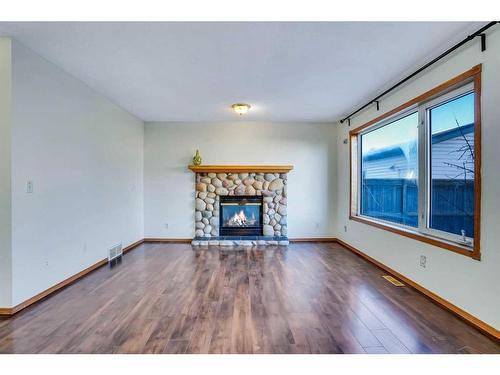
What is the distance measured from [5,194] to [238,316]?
2.35 metres

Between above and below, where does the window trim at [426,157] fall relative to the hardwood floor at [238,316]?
above

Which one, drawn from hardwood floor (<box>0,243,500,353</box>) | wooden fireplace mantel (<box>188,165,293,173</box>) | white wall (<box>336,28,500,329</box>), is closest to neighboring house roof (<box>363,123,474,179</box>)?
white wall (<box>336,28,500,329</box>)

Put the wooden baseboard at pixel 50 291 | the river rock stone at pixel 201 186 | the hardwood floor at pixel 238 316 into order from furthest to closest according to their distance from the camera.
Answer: the river rock stone at pixel 201 186 → the wooden baseboard at pixel 50 291 → the hardwood floor at pixel 238 316

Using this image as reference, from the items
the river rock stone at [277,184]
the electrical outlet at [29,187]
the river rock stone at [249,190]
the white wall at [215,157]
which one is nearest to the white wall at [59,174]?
the electrical outlet at [29,187]

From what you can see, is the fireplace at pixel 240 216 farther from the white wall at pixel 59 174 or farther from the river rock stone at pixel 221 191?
the white wall at pixel 59 174

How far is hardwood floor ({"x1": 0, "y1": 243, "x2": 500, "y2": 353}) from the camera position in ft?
5.96

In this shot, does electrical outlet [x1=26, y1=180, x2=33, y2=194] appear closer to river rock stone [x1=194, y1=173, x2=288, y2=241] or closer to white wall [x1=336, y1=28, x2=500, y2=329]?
river rock stone [x1=194, y1=173, x2=288, y2=241]

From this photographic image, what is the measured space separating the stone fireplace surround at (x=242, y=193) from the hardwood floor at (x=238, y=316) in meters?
1.67

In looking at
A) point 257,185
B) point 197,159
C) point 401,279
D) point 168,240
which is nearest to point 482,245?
point 401,279

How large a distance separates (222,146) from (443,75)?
12.1 feet

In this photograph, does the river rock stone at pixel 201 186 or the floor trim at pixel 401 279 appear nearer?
the floor trim at pixel 401 279

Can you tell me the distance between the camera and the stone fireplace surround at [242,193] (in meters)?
5.17
